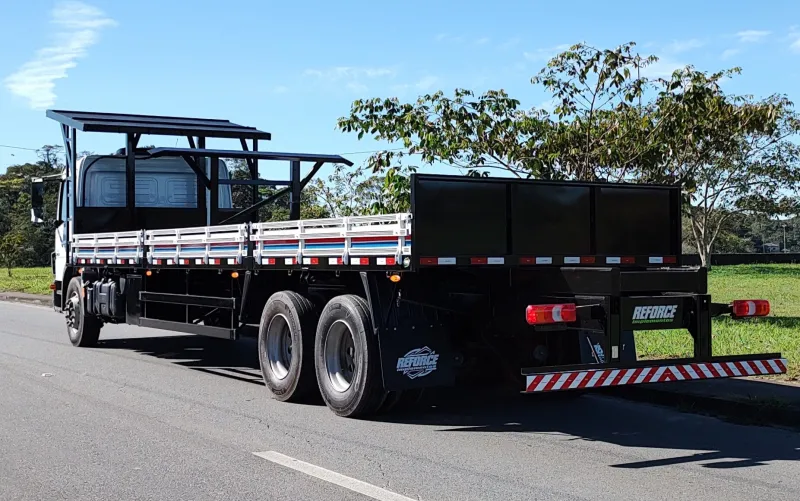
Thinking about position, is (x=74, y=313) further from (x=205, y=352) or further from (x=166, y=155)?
(x=166, y=155)

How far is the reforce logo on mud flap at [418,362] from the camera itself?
796 centimetres

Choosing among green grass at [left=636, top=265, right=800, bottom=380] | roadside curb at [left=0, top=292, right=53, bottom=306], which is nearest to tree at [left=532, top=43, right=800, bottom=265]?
green grass at [left=636, top=265, right=800, bottom=380]

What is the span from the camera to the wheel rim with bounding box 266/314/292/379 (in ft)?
31.3

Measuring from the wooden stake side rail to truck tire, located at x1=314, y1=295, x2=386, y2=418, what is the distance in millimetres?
436

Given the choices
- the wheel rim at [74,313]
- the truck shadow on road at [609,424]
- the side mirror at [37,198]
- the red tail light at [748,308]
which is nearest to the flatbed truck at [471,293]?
the red tail light at [748,308]

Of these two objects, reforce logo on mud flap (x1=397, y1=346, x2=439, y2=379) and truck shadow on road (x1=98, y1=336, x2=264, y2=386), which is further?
Answer: truck shadow on road (x1=98, y1=336, x2=264, y2=386)

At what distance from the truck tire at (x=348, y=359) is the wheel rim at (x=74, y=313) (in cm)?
719

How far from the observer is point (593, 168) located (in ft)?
48.7

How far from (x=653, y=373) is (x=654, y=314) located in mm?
498

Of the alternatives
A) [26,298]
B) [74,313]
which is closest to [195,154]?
[74,313]

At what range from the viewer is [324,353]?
869 centimetres

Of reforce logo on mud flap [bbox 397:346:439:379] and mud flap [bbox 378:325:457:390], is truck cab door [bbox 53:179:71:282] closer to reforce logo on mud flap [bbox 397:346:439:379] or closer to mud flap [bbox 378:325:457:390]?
mud flap [bbox 378:325:457:390]

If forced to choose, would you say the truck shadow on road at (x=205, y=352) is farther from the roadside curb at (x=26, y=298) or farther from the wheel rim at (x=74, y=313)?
the roadside curb at (x=26, y=298)

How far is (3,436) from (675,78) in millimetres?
10435
